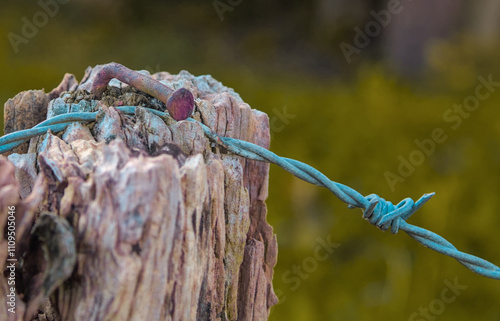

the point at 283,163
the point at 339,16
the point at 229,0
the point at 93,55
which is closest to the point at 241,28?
the point at 229,0

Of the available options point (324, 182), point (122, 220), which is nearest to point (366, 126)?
point (324, 182)

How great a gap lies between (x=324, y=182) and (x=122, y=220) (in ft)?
1.63

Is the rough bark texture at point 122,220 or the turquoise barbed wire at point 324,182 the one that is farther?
the turquoise barbed wire at point 324,182

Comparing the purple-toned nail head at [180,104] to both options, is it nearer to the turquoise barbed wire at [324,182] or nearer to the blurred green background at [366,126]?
the turquoise barbed wire at [324,182]

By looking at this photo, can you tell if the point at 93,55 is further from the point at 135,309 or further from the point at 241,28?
the point at 135,309

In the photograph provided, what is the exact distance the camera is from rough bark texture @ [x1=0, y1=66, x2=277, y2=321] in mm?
977

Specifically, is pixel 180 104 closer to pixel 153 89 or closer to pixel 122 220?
pixel 153 89

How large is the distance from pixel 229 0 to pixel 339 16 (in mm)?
1857

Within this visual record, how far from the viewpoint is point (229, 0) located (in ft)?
31.2

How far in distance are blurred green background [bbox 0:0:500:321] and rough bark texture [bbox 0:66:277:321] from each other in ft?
6.99

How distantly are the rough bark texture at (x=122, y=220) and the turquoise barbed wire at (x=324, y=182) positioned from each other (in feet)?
0.08

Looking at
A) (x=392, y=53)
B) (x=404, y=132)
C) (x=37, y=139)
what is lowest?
(x=37, y=139)

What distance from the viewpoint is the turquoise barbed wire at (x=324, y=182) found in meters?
1.24

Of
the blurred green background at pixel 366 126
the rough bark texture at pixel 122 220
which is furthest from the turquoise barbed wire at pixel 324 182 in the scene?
the blurred green background at pixel 366 126
